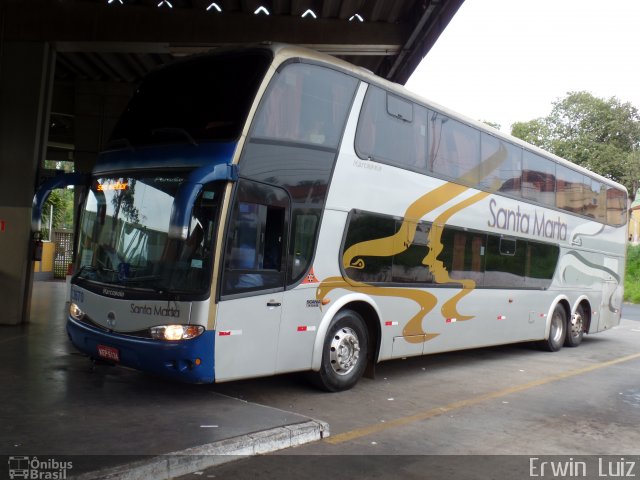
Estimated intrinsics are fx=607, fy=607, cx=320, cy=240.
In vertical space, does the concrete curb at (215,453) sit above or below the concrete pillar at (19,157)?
below

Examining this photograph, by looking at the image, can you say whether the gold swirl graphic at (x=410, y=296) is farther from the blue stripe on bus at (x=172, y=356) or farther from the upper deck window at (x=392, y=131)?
the blue stripe on bus at (x=172, y=356)

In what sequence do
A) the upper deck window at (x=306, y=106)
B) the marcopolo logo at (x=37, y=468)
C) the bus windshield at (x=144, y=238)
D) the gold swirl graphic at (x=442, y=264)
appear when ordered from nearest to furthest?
the marcopolo logo at (x=37, y=468), the bus windshield at (x=144, y=238), the upper deck window at (x=306, y=106), the gold swirl graphic at (x=442, y=264)

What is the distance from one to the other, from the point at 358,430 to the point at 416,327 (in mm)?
3050

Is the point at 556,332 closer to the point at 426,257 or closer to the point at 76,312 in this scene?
the point at 426,257

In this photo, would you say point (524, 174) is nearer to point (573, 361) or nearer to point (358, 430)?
point (573, 361)

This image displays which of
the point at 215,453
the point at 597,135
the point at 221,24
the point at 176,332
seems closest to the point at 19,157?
the point at 221,24

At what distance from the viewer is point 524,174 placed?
1184cm

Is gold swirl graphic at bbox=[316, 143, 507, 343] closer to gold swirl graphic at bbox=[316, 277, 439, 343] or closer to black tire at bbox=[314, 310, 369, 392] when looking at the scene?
gold swirl graphic at bbox=[316, 277, 439, 343]

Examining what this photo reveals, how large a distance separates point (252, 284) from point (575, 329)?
10.2 m

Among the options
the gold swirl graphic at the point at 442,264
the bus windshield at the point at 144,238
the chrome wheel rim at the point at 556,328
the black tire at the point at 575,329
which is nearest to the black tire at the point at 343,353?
the gold swirl graphic at the point at 442,264

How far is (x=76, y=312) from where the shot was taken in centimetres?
723

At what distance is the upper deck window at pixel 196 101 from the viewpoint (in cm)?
665

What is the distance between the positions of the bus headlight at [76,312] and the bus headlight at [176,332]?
4.46 feet

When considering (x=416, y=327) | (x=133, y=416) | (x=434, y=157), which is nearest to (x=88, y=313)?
(x=133, y=416)
